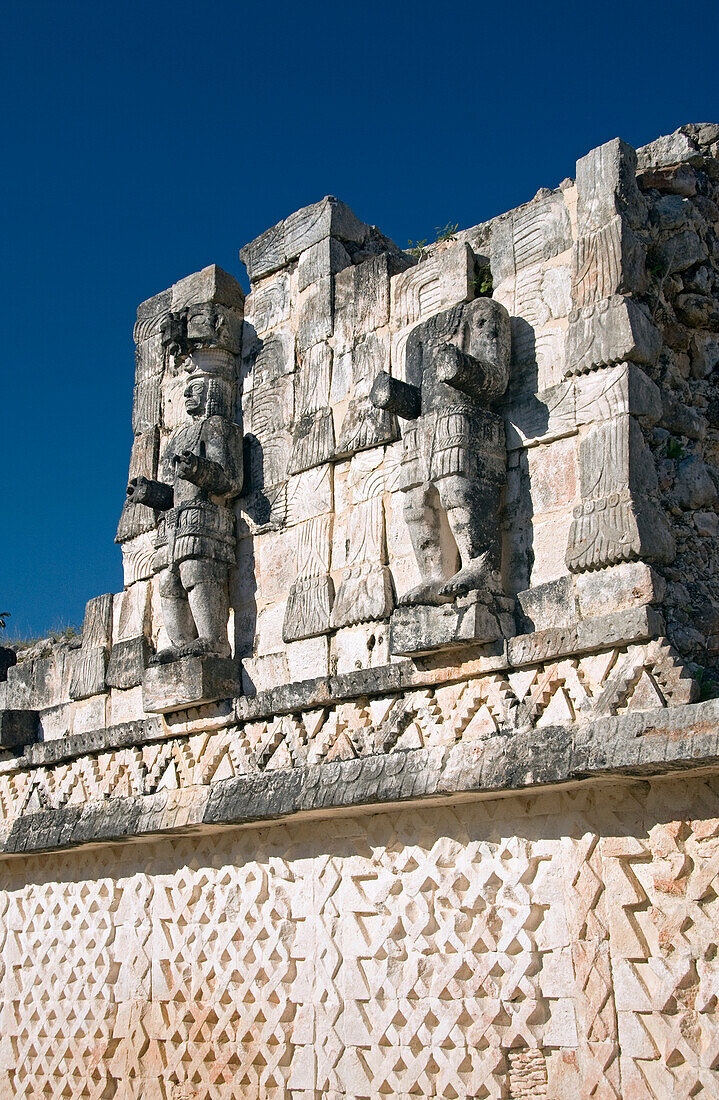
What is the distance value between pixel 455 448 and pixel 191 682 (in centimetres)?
232

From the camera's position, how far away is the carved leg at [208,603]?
25.5 ft

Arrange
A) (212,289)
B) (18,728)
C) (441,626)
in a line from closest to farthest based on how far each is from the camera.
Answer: (441,626) < (212,289) < (18,728)

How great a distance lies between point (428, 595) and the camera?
6230 millimetres

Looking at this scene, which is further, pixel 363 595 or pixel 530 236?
pixel 363 595

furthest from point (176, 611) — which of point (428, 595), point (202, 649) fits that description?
point (428, 595)

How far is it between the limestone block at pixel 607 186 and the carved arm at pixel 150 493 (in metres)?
3.26

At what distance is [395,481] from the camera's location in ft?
23.0

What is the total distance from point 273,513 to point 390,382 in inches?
61.1

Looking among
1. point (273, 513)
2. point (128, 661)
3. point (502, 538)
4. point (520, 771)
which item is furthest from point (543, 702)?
point (128, 661)

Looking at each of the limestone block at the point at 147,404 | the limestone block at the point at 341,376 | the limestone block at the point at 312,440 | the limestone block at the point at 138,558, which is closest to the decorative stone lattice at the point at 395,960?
the limestone block at the point at 138,558

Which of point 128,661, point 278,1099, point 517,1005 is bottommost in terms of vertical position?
point 278,1099

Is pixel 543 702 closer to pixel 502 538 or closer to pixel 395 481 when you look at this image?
pixel 502 538

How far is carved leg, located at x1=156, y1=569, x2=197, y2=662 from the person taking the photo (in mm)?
7922

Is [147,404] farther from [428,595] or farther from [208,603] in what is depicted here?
[428,595]
